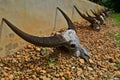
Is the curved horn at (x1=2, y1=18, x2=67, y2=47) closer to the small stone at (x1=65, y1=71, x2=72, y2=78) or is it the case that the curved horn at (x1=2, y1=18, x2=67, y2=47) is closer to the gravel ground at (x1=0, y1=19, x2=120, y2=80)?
the gravel ground at (x1=0, y1=19, x2=120, y2=80)

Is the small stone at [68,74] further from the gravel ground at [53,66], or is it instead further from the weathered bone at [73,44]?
the weathered bone at [73,44]

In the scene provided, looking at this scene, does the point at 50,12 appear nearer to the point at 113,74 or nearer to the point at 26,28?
the point at 26,28

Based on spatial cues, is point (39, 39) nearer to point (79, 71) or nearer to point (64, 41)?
point (64, 41)

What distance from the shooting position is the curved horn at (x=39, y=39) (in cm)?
477

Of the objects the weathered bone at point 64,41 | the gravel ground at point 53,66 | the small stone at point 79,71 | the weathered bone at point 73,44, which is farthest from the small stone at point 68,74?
the weathered bone at point 73,44

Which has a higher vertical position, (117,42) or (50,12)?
(50,12)

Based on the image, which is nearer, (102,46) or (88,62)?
(88,62)

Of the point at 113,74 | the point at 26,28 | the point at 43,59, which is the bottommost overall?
the point at 113,74

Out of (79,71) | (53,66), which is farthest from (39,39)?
(79,71)

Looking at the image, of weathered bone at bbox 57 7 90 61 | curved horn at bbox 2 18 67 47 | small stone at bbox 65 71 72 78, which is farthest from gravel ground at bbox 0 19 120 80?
curved horn at bbox 2 18 67 47

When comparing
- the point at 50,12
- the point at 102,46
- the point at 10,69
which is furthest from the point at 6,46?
the point at 102,46

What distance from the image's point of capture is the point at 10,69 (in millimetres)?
5008

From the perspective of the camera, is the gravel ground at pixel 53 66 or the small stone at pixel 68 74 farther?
the small stone at pixel 68 74

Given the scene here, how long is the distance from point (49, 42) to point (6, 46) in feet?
2.62
